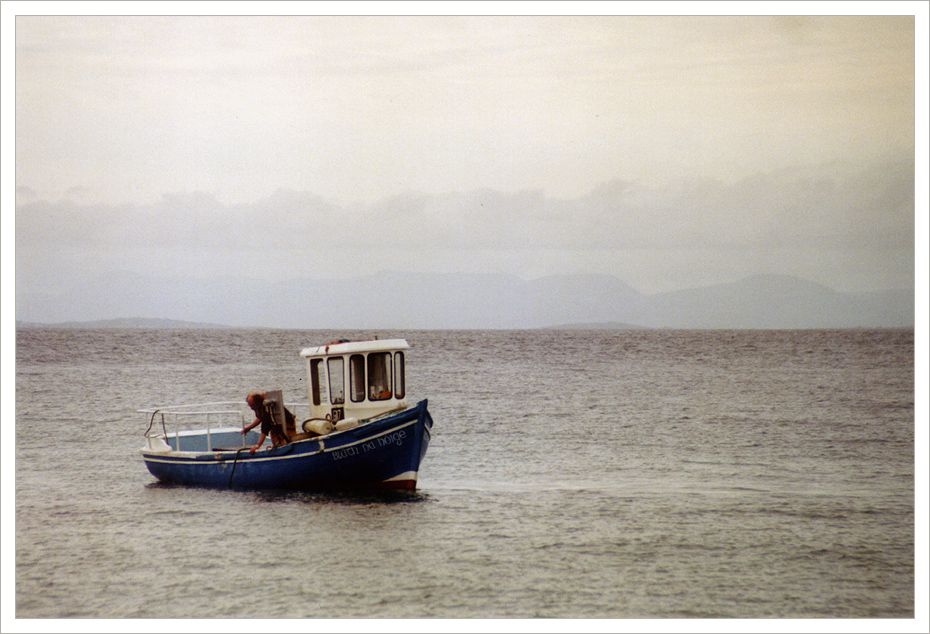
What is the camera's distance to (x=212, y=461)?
44.3 ft

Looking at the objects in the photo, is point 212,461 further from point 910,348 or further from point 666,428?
point 910,348

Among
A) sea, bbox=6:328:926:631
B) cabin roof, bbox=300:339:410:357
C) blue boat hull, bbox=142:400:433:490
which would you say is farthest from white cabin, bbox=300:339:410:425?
sea, bbox=6:328:926:631

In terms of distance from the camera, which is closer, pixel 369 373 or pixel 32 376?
pixel 369 373

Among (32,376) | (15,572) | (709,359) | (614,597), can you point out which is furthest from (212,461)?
(709,359)

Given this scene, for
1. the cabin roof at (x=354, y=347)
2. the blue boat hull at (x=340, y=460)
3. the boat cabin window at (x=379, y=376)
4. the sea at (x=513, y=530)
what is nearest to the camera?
the sea at (x=513, y=530)

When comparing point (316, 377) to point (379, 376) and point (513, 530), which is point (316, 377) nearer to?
point (379, 376)

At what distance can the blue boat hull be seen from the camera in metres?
12.6

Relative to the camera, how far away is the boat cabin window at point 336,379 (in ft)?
43.3

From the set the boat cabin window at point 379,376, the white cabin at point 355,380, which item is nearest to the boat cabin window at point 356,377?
the white cabin at point 355,380

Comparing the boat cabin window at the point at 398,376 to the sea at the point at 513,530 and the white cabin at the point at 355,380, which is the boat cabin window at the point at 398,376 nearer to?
the white cabin at the point at 355,380

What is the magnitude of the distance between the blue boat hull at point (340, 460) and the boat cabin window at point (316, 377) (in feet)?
2.68

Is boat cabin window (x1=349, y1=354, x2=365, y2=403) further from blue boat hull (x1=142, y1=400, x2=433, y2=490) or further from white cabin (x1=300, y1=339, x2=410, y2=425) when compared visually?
blue boat hull (x1=142, y1=400, x2=433, y2=490)

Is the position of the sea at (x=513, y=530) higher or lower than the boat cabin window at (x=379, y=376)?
lower

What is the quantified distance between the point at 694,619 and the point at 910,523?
5122mm
